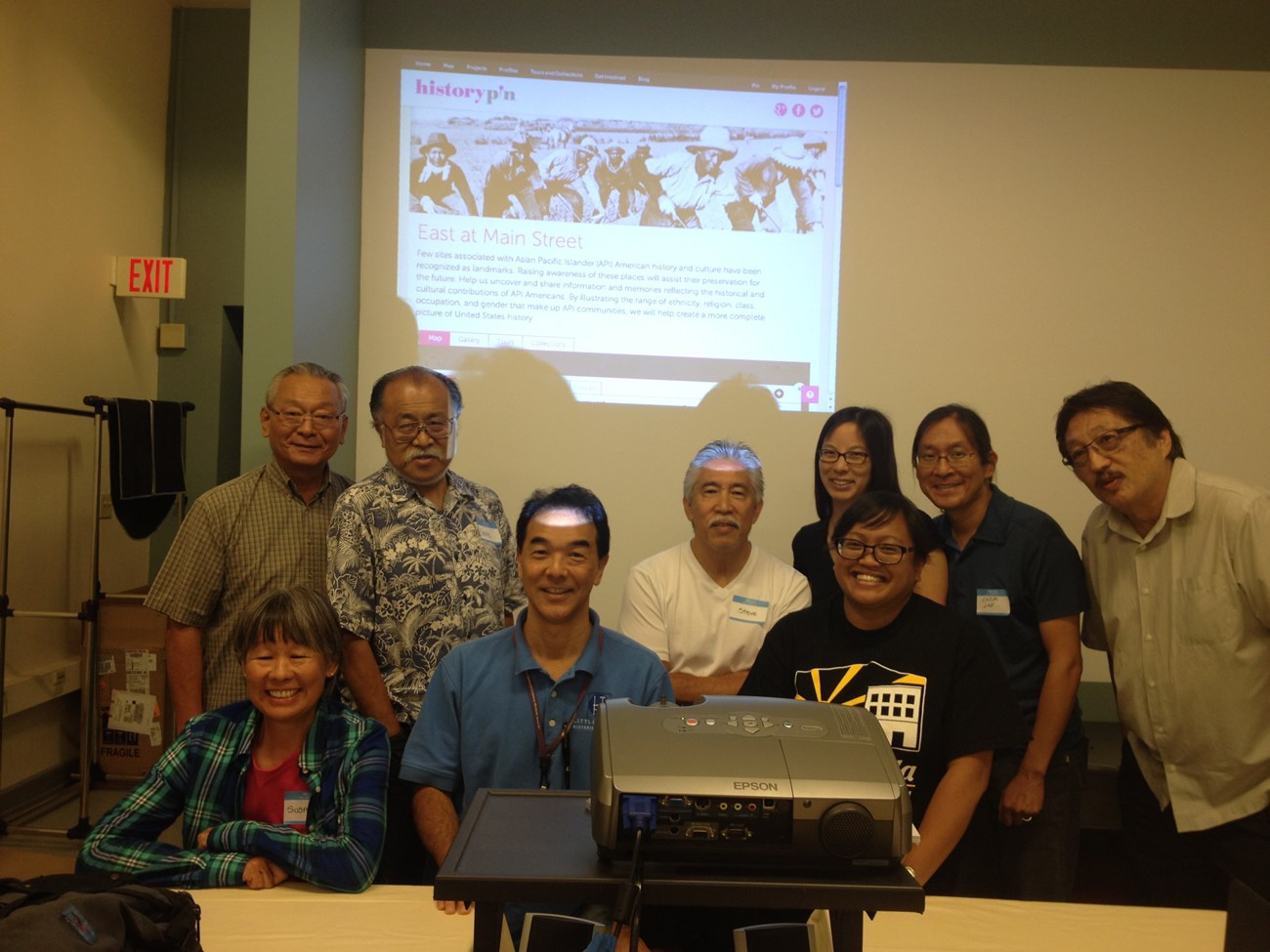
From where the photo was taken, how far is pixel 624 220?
11.8ft

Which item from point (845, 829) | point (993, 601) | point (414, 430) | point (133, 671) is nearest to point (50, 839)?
point (133, 671)

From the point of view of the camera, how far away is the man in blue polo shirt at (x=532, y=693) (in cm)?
172

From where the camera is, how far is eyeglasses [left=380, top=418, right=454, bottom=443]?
7.25ft

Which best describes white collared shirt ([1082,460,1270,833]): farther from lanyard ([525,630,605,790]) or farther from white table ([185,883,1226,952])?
lanyard ([525,630,605,790])

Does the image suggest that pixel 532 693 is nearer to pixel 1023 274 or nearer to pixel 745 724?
pixel 745 724

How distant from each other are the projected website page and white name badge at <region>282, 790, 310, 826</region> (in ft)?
7.13

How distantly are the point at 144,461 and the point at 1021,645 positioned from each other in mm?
3096

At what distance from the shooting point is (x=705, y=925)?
1576mm

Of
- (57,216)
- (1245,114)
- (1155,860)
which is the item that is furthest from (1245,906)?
(57,216)

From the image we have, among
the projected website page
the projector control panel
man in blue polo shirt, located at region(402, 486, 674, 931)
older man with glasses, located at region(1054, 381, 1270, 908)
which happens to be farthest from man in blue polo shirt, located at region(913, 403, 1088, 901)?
the projected website page

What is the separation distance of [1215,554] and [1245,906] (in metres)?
1.42

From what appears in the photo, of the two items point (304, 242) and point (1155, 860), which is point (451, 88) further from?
point (1155, 860)

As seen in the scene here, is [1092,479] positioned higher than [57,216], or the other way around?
[57,216]

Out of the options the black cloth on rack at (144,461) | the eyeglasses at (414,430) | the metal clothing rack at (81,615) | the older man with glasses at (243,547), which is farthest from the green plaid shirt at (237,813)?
the black cloth on rack at (144,461)
